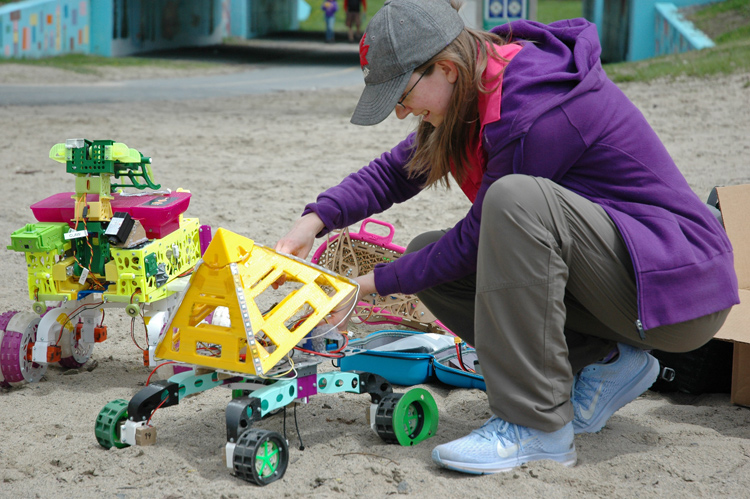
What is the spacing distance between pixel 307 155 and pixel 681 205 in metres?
4.51

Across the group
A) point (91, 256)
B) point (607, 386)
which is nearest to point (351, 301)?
point (607, 386)

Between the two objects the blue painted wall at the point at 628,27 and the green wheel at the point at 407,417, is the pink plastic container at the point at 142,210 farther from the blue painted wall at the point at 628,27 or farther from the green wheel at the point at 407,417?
the blue painted wall at the point at 628,27

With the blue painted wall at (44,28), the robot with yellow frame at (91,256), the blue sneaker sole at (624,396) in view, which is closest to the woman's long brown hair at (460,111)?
the blue sneaker sole at (624,396)

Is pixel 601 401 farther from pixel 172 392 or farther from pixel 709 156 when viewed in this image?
pixel 709 156

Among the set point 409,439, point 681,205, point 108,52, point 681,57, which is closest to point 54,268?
point 409,439

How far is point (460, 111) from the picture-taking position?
1966 mm

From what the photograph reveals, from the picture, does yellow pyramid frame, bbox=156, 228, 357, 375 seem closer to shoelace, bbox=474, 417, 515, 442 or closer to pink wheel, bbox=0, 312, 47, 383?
shoelace, bbox=474, 417, 515, 442

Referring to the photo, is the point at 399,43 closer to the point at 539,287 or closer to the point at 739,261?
the point at 539,287

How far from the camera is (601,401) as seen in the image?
2.16 m

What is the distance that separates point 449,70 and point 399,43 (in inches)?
5.9

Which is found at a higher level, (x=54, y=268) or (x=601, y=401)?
(x=54, y=268)

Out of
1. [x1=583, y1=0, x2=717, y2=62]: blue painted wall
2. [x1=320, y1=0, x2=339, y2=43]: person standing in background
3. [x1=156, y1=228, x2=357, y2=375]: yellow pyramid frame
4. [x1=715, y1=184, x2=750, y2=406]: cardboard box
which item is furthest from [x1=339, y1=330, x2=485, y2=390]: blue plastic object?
[x1=320, y1=0, x2=339, y2=43]: person standing in background

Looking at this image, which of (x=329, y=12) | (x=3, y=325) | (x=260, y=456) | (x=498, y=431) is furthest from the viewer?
(x=329, y=12)

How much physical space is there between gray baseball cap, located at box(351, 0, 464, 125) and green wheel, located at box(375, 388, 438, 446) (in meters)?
0.75
